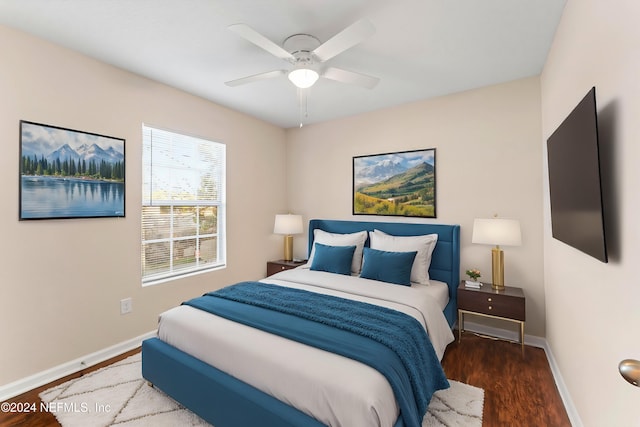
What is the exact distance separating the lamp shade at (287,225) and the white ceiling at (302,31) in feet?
5.80

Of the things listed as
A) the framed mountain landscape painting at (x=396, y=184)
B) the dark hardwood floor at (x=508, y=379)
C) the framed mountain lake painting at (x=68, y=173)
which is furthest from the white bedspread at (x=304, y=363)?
the framed mountain landscape painting at (x=396, y=184)

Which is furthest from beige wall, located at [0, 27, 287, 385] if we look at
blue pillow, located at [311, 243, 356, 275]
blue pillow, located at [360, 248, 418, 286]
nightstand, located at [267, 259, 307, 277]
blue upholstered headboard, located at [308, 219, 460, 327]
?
blue upholstered headboard, located at [308, 219, 460, 327]

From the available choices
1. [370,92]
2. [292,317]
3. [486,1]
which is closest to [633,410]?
[292,317]

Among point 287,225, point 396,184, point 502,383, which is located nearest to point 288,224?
point 287,225

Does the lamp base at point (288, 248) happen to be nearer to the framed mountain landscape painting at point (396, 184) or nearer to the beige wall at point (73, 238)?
the framed mountain landscape painting at point (396, 184)

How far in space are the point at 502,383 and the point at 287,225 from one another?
9.54ft

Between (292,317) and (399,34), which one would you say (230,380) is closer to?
(292,317)

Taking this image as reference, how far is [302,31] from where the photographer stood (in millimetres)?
2117

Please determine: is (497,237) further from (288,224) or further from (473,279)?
(288,224)

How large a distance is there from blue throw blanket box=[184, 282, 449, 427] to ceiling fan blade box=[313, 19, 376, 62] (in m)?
1.77

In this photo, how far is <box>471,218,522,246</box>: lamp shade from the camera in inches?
106

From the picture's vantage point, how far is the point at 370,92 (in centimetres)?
325

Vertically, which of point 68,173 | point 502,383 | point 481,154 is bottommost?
point 502,383

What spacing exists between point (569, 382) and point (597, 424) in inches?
23.4
